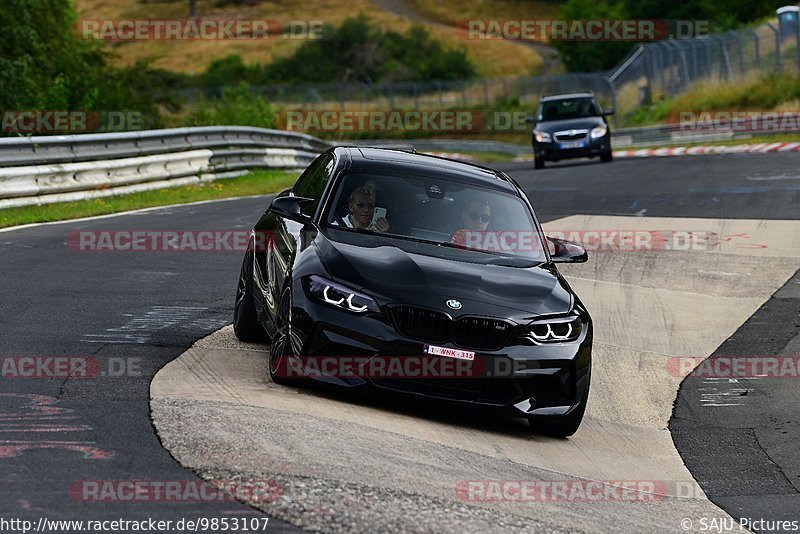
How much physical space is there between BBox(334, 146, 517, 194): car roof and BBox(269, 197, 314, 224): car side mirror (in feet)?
1.66

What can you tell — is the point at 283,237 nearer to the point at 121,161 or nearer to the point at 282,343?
the point at 282,343

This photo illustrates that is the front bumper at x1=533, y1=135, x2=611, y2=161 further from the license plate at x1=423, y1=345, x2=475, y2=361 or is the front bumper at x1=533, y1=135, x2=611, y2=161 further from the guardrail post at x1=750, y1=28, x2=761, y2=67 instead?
the license plate at x1=423, y1=345, x2=475, y2=361

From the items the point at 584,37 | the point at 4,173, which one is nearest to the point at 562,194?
the point at 4,173

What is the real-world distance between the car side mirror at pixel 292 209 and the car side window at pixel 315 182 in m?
0.11

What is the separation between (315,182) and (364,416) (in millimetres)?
2464

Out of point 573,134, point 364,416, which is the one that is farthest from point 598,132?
point 364,416

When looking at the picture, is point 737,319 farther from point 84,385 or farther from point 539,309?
point 84,385

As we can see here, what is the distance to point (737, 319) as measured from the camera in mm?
11867

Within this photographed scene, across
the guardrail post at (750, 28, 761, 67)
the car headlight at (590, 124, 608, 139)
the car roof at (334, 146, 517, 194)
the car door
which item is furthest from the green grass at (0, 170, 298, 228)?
the guardrail post at (750, 28, 761, 67)

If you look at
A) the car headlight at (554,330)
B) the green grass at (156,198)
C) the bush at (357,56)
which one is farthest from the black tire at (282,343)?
the bush at (357,56)

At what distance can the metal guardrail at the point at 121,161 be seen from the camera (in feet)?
59.0

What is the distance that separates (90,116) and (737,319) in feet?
74.6

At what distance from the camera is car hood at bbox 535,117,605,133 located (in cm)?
3173

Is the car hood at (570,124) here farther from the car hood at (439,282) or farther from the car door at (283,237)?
the car hood at (439,282)
